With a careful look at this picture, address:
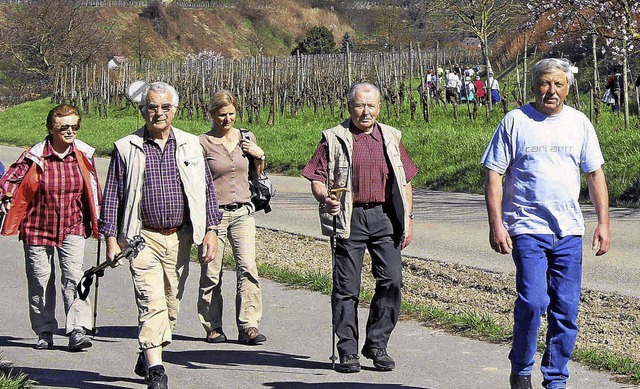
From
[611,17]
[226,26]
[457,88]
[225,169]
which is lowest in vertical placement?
[225,169]

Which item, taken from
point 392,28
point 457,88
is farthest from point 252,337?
point 392,28

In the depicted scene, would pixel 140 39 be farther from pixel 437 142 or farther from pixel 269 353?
pixel 269 353

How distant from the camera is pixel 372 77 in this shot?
1257 inches

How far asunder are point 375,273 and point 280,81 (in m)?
28.3

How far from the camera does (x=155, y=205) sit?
630 centimetres

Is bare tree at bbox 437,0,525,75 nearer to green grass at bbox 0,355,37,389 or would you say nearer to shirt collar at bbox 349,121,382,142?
shirt collar at bbox 349,121,382,142

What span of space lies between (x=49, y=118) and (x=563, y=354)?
3891 mm

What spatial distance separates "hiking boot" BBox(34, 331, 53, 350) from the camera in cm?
770

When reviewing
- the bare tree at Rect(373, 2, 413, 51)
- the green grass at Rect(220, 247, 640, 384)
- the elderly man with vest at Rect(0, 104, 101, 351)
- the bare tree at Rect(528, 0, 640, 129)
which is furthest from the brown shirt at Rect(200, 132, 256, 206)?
the bare tree at Rect(373, 2, 413, 51)

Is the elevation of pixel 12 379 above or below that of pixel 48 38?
below

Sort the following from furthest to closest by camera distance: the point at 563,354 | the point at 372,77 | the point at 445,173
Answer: the point at 372,77
the point at 445,173
the point at 563,354

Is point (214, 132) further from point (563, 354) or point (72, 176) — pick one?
point (563, 354)

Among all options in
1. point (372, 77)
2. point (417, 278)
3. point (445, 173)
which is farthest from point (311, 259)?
point (372, 77)

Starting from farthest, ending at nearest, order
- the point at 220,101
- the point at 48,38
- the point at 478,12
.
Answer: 1. the point at 48,38
2. the point at 478,12
3. the point at 220,101
